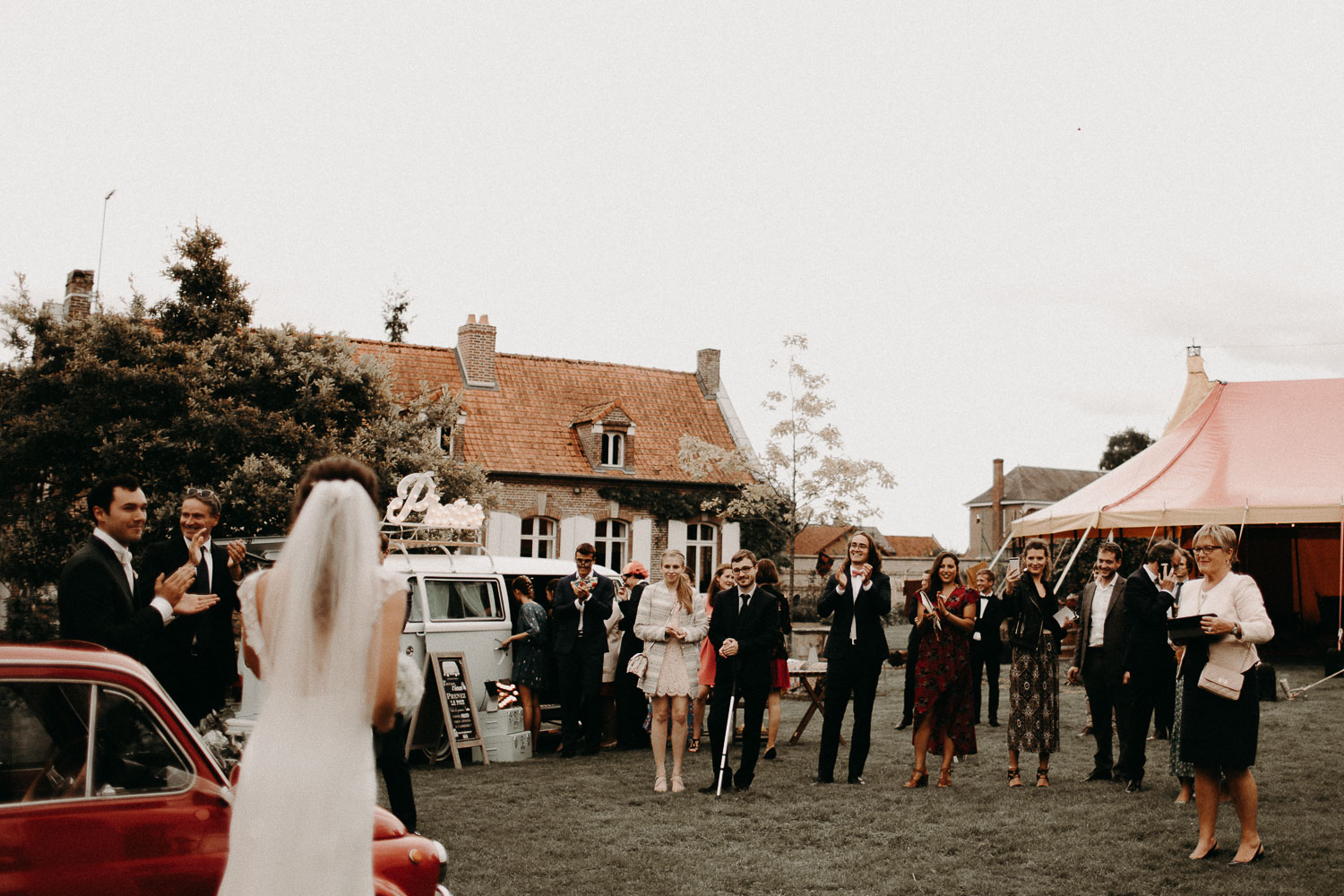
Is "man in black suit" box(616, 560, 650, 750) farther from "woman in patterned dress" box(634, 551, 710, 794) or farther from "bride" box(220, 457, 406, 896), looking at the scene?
"bride" box(220, 457, 406, 896)

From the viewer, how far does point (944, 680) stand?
930 cm

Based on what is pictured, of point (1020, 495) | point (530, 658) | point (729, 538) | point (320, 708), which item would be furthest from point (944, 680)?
point (1020, 495)

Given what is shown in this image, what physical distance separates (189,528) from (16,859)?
10.7 ft

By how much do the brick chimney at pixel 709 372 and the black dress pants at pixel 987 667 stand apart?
22.9 meters

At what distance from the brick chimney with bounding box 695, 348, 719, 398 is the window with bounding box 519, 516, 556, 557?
7.77 metres

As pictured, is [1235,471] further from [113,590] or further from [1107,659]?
[113,590]

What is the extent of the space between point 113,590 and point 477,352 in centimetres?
A: 2866

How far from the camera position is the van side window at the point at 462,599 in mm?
10977

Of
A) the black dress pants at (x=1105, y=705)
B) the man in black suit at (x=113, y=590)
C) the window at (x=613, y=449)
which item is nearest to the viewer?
the man in black suit at (x=113, y=590)

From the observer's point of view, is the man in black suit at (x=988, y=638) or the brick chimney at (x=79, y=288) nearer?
the man in black suit at (x=988, y=638)

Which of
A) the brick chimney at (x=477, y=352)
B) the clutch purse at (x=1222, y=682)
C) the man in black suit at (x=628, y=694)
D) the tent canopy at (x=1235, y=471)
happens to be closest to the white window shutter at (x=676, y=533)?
the brick chimney at (x=477, y=352)

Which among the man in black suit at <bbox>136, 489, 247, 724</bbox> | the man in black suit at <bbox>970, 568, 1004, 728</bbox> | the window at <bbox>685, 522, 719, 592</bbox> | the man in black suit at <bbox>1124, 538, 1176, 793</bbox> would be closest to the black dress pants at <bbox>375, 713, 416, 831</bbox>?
the man in black suit at <bbox>136, 489, 247, 724</bbox>

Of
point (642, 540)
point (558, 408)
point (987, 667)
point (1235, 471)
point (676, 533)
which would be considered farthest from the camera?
point (558, 408)

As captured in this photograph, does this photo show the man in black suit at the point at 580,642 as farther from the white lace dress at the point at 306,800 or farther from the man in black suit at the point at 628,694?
the white lace dress at the point at 306,800
